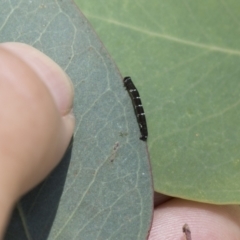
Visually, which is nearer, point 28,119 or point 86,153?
point 28,119

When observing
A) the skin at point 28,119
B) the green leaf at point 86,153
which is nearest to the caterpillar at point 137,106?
the green leaf at point 86,153

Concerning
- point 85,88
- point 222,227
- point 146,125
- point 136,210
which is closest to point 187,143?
point 146,125

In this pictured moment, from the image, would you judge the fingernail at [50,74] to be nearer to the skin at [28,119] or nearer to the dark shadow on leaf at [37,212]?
the skin at [28,119]

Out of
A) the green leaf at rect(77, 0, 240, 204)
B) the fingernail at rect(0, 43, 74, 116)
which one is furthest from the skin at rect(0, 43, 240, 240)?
the green leaf at rect(77, 0, 240, 204)

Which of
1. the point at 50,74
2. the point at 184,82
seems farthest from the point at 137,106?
the point at 50,74

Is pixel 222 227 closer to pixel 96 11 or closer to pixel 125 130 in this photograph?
pixel 125 130

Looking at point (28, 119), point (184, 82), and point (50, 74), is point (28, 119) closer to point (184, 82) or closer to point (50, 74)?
point (50, 74)

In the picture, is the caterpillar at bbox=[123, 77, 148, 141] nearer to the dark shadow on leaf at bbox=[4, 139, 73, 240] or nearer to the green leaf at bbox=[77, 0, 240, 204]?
the green leaf at bbox=[77, 0, 240, 204]
